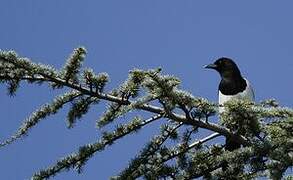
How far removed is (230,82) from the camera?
883cm

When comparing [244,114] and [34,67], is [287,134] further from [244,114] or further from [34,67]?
[34,67]

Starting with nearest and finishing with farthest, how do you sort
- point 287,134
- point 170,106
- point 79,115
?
point 287,134
point 170,106
point 79,115

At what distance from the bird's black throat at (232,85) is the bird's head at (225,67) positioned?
11cm

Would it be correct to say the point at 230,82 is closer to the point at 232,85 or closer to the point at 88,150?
the point at 232,85

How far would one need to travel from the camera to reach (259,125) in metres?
3.98

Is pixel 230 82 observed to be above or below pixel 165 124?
above

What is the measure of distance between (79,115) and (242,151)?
1148 mm

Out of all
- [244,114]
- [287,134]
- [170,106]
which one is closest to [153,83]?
[170,106]

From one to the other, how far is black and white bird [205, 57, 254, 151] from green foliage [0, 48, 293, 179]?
11.6 feet

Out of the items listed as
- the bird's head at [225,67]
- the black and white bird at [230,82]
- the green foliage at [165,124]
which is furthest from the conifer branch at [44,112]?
the bird's head at [225,67]

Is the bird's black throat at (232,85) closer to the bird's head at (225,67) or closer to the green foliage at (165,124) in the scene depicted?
the bird's head at (225,67)

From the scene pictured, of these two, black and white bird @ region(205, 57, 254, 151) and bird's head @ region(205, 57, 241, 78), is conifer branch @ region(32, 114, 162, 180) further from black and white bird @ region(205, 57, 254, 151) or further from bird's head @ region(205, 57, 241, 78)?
bird's head @ region(205, 57, 241, 78)

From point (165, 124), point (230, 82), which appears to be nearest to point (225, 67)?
point (230, 82)

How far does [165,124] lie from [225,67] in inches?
193
